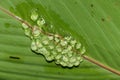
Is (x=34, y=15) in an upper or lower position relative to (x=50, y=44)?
upper

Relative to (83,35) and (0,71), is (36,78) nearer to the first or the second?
(0,71)

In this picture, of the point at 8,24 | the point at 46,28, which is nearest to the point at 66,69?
the point at 46,28

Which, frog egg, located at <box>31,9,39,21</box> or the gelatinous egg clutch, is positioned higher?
frog egg, located at <box>31,9,39,21</box>

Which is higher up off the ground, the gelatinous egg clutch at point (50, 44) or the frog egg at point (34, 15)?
the frog egg at point (34, 15)
